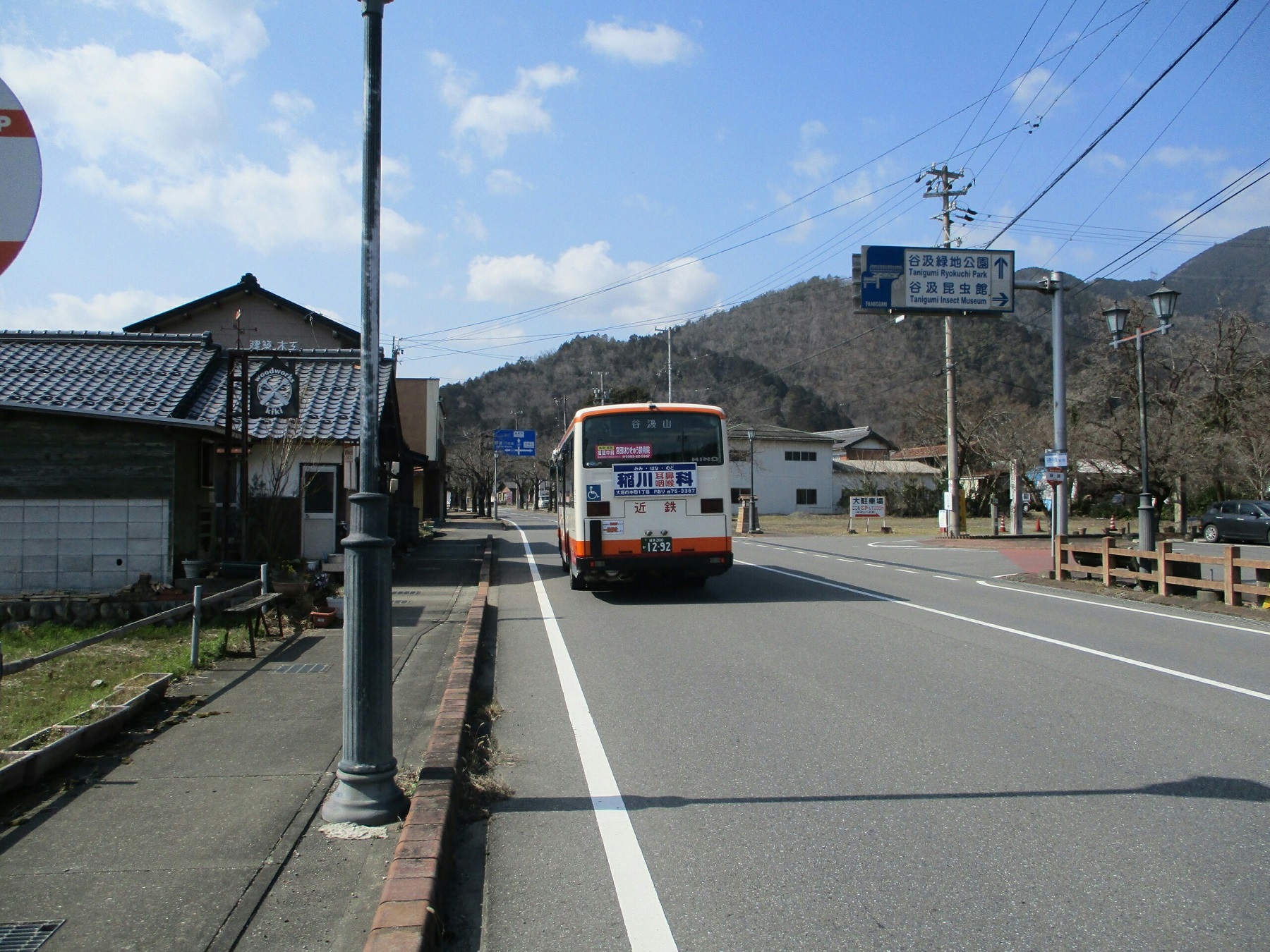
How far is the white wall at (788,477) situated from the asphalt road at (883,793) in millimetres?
58769

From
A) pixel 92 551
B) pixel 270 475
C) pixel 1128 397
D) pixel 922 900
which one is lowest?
pixel 922 900

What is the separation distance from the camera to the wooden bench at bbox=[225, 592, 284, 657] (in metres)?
9.70

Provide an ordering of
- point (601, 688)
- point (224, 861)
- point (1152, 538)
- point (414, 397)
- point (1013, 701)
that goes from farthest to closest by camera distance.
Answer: point (414, 397) → point (1152, 538) → point (601, 688) → point (1013, 701) → point (224, 861)

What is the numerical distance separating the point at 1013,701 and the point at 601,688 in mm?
3340

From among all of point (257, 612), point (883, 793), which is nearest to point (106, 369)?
point (257, 612)

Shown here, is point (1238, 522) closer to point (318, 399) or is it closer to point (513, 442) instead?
point (318, 399)

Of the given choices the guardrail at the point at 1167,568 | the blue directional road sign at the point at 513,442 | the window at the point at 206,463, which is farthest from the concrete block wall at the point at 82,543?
the blue directional road sign at the point at 513,442

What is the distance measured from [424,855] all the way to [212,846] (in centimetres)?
118

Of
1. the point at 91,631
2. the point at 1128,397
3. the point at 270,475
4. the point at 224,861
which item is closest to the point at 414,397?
the point at 270,475

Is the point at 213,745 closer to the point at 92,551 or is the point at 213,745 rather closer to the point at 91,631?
the point at 91,631

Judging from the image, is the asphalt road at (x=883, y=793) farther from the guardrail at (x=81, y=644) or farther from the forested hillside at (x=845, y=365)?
the forested hillside at (x=845, y=365)

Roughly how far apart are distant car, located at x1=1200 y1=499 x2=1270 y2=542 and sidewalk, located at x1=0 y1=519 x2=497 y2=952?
3669 cm

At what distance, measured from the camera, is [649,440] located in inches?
583

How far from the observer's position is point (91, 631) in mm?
10828
